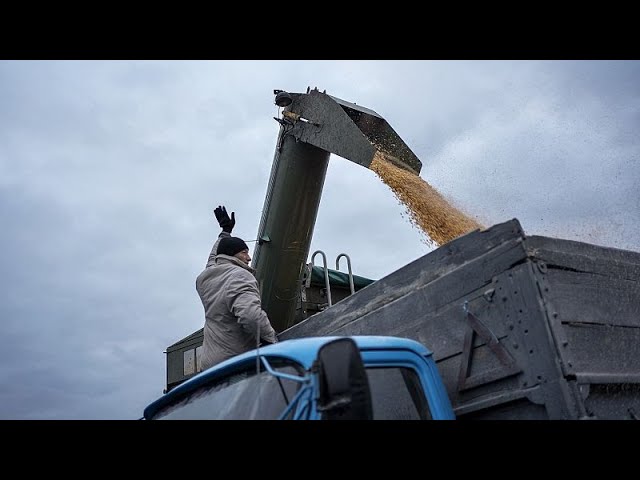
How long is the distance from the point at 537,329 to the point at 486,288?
38 cm

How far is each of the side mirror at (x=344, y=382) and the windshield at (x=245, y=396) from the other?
36 centimetres

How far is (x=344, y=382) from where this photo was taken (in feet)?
6.62

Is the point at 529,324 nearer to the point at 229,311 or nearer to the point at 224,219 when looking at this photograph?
the point at 229,311

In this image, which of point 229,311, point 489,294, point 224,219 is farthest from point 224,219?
point 489,294

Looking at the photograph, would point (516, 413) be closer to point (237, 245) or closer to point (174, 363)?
point (237, 245)

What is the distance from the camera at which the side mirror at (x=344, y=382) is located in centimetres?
201

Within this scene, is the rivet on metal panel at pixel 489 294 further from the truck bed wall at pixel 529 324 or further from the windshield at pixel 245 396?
the windshield at pixel 245 396

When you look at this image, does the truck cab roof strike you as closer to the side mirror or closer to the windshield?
the windshield

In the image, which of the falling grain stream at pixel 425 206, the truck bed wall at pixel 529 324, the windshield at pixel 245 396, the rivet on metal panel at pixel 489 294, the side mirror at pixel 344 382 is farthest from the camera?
the falling grain stream at pixel 425 206

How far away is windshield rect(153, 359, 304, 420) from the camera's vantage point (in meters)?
2.39

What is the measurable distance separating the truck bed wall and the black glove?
2530mm

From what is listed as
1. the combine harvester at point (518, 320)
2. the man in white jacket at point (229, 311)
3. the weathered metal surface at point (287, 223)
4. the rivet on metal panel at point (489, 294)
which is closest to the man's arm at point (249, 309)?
the man in white jacket at point (229, 311)

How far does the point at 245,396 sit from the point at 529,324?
1371 mm

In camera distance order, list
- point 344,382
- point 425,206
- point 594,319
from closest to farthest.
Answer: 1. point 344,382
2. point 594,319
3. point 425,206
